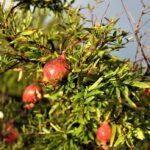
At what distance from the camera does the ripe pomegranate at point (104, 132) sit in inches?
110

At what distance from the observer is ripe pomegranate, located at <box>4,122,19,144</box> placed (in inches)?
223

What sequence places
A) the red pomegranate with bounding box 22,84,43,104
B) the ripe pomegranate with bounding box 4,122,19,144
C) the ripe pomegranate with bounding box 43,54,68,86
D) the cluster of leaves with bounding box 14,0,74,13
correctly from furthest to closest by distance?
the ripe pomegranate with bounding box 4,122,19,144, the cluster of leaves with bounding box 14,0,74,13, the red pomegranate with bounding box 22,84,43,104, the ripe pomegranate with bounding box 43,54,68,86

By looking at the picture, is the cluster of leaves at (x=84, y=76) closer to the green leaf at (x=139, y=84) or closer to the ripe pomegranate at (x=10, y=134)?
the green leaf at (x=139, y=84)

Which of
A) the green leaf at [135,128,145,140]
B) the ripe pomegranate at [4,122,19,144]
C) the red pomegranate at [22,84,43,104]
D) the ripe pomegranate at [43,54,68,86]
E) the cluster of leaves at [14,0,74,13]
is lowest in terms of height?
the ripe pomegranate at [4,122,19,144]

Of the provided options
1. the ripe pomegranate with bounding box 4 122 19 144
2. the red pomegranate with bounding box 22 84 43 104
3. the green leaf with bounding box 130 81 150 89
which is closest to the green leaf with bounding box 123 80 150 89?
the green leaf with bounding box 130 81 150 89

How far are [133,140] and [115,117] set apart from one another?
7.3 inches

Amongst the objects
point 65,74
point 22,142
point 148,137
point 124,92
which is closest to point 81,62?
point 65,74

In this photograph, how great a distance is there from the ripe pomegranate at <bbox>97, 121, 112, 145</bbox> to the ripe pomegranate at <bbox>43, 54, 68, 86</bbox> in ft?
1.24

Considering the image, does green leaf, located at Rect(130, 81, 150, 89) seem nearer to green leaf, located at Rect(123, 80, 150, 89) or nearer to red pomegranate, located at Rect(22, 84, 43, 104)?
green leaf, located at Rect(123, 80, 150, 89)

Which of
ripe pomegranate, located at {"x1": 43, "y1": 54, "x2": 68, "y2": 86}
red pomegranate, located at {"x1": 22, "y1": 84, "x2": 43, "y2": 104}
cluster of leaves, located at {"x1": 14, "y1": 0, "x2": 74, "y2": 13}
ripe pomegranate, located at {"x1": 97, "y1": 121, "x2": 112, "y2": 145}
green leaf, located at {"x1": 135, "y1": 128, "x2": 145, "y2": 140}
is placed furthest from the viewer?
cluster of leaves, located at {"x1": 14, "y1": 0, "x2": 74, "y2": 13}

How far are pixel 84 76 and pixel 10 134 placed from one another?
316cm

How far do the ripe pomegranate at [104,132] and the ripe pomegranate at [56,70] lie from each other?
38 cm

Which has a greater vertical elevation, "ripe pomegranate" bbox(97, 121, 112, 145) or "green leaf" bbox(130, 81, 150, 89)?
"green leaf" bbox(130, 81, 150, 89)

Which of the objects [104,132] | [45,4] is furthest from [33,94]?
[45,4]
